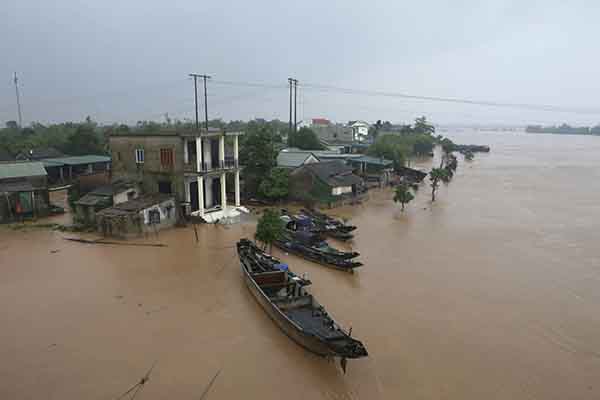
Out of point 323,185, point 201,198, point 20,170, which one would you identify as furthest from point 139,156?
point 323,185

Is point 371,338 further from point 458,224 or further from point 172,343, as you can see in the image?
point 458,224

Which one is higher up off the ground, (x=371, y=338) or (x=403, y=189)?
(x=403, y=189)

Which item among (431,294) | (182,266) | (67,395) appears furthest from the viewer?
(182,266)

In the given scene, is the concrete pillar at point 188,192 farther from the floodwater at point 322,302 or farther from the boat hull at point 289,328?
the boat hull at point 289,328

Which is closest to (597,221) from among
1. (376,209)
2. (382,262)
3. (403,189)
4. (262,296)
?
(403,189)

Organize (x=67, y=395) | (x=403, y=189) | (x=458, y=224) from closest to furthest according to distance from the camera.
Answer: (x=67, y=395)
(x=458, y=224)
(x=403, y=189)
